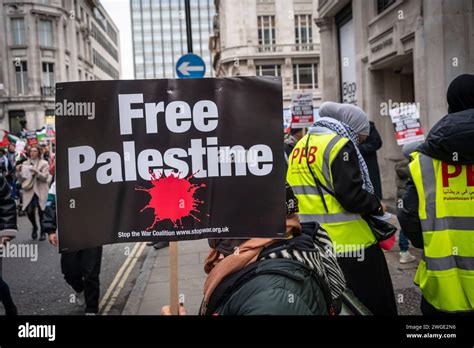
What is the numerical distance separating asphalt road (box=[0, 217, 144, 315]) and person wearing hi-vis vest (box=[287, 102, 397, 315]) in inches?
63.1

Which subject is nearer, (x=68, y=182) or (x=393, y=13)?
(x=68, y=182)

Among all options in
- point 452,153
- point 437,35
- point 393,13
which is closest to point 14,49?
point 452,153

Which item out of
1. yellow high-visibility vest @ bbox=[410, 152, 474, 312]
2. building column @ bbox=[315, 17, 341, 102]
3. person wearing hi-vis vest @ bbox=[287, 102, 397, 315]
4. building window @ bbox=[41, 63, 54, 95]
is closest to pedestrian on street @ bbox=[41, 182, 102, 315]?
building window @ bbox=[41, 63, 54, 95]

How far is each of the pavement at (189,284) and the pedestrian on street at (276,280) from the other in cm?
199

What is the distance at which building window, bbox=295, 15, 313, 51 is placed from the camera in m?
29.8

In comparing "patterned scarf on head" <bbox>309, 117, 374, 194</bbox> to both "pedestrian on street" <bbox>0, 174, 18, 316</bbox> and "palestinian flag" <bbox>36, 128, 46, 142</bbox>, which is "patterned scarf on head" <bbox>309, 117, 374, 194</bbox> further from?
"palestinian flag" <bbox>36, 128, 46, 142</bbox>

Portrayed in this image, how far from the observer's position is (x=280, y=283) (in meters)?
1.29

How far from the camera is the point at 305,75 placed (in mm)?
36188

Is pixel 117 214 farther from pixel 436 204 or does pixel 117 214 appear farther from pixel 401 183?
pixel 401 183

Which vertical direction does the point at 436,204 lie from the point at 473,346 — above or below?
above

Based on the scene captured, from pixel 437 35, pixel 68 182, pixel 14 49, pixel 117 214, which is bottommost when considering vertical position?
pixel 117 214

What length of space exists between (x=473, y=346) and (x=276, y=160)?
1.14 meters

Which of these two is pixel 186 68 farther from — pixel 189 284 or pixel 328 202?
pixel 328 202

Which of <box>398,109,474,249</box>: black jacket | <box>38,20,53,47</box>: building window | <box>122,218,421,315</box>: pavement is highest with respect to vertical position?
<box>38,20,53,47</box>: building window
